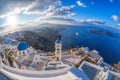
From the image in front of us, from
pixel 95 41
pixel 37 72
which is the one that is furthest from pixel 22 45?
pixel 95 41

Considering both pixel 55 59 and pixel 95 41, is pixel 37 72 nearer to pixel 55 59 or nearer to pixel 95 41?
pixel 55 59

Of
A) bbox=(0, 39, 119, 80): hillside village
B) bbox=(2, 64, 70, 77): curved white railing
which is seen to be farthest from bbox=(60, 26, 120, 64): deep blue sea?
bbox=(2, 64, 70, 77): curved white railing

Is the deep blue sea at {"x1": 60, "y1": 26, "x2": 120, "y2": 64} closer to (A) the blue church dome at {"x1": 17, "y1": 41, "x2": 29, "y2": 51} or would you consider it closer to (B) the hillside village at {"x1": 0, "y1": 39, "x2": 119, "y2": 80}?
(B) the hillside village at {"x1": 0, "y1": 39, "x2": 119, "y2": 80}

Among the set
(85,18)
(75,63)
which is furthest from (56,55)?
(85,18)

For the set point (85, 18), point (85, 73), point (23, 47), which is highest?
point (85, 18)

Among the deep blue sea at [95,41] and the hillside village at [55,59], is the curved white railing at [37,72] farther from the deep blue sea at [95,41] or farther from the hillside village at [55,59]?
the deep blue sea at [95,41]

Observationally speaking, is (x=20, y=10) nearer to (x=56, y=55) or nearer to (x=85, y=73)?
(x=56, y=55)

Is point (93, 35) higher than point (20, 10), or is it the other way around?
point (20, 10)

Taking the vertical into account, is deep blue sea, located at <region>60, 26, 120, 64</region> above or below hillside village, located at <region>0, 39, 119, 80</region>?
above
